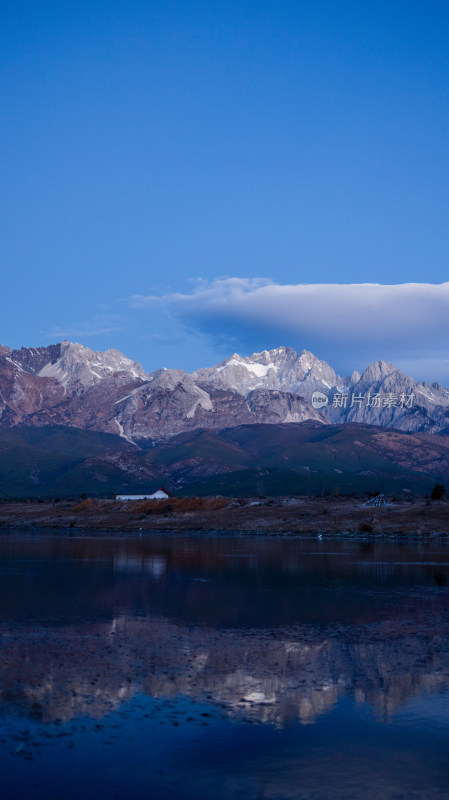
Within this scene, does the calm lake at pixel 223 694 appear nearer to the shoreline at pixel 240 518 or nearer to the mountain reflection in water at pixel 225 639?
Answer: the mountain reflection in water at pixel 225 639

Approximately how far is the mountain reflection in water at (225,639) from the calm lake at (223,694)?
84 millimetres

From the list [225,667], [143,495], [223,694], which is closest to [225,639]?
[225,667]

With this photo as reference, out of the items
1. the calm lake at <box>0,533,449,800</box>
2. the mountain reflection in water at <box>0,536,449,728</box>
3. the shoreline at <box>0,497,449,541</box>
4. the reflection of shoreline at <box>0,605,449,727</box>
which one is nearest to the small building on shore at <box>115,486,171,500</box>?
the shoreline at <box>0,497,449,541</box>

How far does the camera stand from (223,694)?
61.9ft

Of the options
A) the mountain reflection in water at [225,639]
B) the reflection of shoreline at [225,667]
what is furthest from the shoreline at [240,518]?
the reflection of shoreline at [225,667]

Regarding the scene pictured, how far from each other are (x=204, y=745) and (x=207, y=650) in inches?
358

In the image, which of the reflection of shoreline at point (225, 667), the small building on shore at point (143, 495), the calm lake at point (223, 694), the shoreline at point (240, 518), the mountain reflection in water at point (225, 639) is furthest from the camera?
the small building on shore at point (143, 495)

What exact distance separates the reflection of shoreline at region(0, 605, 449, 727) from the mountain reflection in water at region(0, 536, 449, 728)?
0.05 metres

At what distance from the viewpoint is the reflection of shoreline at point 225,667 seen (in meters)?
18.0

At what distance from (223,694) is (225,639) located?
7409 mm

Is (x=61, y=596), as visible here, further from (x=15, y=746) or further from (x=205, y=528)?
(x=205, y=528)

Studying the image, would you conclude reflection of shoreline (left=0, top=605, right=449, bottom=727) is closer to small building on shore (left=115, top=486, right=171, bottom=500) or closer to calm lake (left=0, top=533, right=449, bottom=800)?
calm lake (left=0, top=533, right=449, bottom=800)

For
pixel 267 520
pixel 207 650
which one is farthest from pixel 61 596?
pixel 267 520

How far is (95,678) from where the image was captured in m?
20.1
